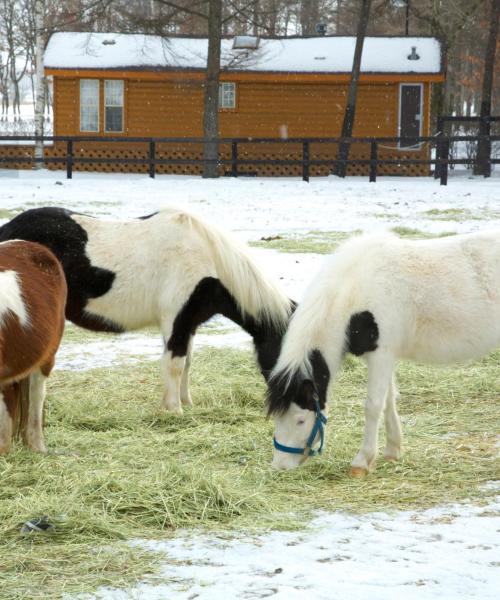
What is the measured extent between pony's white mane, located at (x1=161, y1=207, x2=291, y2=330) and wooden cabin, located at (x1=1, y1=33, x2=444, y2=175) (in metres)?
22.7

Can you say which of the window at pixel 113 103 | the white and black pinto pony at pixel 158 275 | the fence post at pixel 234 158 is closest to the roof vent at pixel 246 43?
the window at pixel 113 103

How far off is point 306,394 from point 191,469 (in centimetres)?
72

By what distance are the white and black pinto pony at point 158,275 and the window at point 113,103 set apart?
78.5 feet

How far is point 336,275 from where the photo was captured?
5441 mm

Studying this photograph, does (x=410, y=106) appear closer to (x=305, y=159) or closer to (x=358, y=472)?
(x=305, y=159)

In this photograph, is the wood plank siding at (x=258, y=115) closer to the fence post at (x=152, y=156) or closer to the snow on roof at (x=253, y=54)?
the snow on roof at (x=253, y=54)

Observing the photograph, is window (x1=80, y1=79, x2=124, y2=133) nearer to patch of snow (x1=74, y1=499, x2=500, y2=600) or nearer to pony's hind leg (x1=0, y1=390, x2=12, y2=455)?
pony's hind leg (x1=0, y1=390, x2=12, y2=455)

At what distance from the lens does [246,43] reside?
30234 millimetres

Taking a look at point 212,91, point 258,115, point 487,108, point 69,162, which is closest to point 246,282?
point 69,162

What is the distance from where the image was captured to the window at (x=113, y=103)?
30.1 m

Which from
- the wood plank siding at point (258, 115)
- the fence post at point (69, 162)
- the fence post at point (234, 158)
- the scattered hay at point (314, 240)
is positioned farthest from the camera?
the wood plank siding at point (258, 115)

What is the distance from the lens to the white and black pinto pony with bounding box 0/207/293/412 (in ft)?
22.4

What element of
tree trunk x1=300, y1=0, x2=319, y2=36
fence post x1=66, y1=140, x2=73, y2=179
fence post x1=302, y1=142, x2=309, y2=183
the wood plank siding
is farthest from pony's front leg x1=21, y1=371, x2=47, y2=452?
tree trunk x1=300, y1=0, x2=319, y2=36

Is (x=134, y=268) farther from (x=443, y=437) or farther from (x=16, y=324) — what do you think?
(x=443, y=437)
